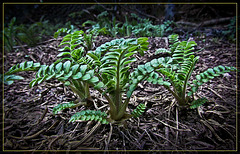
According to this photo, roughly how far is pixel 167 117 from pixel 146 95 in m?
0.31

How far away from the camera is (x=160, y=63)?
928 mm

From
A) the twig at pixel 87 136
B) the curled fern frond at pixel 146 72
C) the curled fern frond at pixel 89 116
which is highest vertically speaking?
the curled fern frond at pixel 146 72

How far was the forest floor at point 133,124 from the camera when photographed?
1.02 m

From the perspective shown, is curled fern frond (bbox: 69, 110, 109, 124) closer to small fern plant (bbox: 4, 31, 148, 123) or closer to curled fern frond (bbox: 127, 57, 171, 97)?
small fern plant (bbox: 4, 31, 148, 123)

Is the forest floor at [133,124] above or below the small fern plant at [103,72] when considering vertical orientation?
below

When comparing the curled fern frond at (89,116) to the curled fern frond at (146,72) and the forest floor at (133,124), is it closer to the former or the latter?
the forest floor at (133,124)

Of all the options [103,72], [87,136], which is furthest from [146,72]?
[87,136]

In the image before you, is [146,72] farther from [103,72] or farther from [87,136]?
[87,136]

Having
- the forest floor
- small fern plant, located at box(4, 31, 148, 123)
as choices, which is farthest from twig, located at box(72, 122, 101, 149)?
small fern plant, located at box(4, 31, 148, 123)

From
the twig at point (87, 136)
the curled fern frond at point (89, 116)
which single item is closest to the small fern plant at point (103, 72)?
the curled fern frond at point (89, 116)

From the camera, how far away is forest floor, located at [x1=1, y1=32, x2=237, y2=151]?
1.02 meters

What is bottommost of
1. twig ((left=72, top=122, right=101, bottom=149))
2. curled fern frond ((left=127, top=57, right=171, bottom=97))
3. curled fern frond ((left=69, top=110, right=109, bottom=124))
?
twig ((left=72, top=122, right=101, bottom=149))

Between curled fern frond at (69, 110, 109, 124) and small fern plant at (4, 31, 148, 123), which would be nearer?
small fern plant at (4, 31, 148, 123)

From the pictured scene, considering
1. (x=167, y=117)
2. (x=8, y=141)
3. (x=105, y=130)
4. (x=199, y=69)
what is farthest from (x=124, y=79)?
(x=199, y=69)
